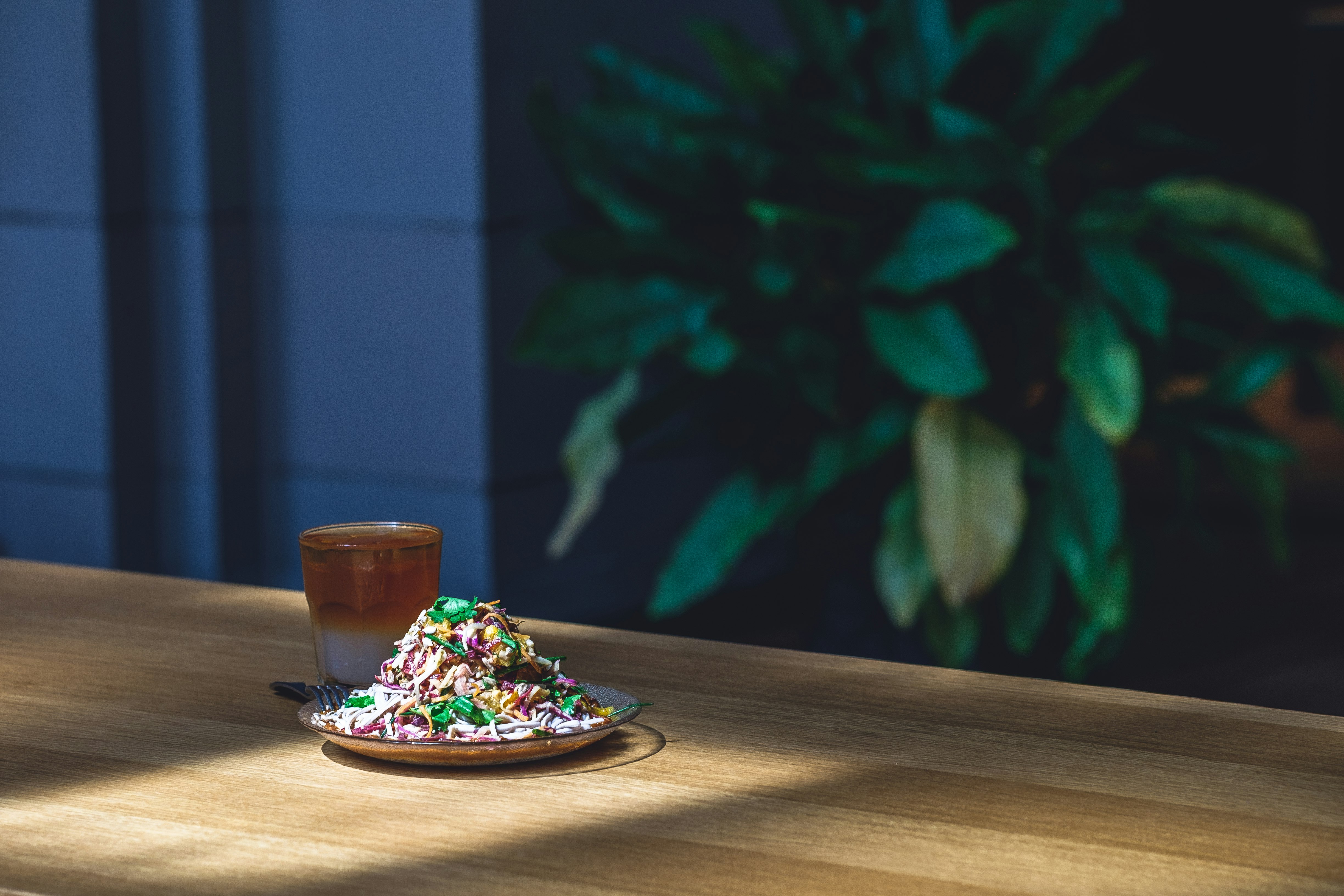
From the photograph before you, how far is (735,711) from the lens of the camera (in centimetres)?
92

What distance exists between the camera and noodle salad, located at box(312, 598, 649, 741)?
81cm

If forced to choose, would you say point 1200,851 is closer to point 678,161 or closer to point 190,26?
point 678,161

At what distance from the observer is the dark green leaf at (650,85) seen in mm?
2869

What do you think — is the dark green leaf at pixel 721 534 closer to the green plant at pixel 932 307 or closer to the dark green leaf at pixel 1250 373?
the green plant at pixel 932 307

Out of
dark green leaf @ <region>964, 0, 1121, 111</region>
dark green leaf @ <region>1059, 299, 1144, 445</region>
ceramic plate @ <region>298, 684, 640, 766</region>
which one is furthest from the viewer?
dark green leaf @ <region>964, 0, 1121, 111</region>

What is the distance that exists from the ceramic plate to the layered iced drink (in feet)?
0.29

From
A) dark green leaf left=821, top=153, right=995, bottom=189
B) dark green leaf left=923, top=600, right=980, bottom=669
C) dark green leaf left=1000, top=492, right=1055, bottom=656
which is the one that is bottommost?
dark green leaf left=923, top=600, right=980, bottom=669

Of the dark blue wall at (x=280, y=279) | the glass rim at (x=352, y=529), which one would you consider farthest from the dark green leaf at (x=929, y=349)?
the glass rim at (x=352, y=529)

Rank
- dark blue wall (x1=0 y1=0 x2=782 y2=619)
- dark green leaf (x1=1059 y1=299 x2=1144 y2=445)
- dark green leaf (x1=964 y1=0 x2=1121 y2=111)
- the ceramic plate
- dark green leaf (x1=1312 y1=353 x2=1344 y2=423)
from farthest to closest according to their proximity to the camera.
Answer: dark blue wall (x1=0 y1=0 x2=782 y2=619)
dark green leaf (x1=1312 y1=353 x2=1344 y2=423)
dark green leaf (x1=964 y1=0 x2=1121 y2=111)
dark green leaf (x1=1059 y1=299 x2=1144 y2=445)
the ceramic plate

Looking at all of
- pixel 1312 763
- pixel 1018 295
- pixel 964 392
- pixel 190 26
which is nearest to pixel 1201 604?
pixel 1018 295

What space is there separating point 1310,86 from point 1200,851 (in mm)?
6039

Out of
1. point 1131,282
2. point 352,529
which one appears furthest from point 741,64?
point 352,529

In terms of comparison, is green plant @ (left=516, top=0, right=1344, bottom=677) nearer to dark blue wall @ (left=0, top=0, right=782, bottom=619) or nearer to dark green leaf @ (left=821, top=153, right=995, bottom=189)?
dark green leaf @ (left=821, top=153, right=995, bottom=189)

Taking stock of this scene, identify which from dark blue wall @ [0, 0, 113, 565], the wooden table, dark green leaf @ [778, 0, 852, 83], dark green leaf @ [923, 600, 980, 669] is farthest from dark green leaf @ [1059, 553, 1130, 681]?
dark blue wall @ [0, 0, 113, 565]
